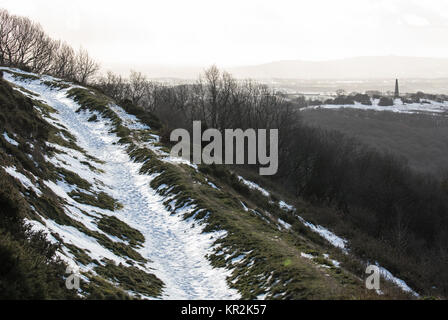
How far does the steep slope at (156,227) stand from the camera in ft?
31.5

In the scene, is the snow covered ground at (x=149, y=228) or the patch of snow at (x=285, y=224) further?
the patch of snow at (x=285, y=224)

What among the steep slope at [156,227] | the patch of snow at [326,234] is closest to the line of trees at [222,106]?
the patch of snow at [326,234]

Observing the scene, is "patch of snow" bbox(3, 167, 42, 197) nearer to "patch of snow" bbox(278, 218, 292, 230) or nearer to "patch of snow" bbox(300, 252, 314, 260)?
"patch of snow" bbox(300, 252, 314, 260)

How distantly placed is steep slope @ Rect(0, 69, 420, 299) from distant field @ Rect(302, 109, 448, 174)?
295ft

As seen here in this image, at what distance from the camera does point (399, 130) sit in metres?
137

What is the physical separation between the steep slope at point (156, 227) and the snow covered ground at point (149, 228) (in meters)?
0.05

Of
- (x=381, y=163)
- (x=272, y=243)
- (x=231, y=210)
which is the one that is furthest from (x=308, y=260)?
(x=381, y=163)

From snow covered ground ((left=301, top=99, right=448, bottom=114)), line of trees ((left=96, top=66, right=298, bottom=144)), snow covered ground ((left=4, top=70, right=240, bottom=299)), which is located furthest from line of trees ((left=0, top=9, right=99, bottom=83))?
snow covered ground ((left=301, top=99, right=448, bottom=114))

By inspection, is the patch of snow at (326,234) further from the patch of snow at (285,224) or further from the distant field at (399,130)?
the distant field at (399,130)

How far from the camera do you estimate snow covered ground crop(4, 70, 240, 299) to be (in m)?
10.6

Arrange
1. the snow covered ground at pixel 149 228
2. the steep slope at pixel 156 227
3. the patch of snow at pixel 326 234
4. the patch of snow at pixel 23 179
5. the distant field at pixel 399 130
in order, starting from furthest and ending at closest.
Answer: the distant field at pixel 399 130 → the patch of snow at pixel 326 234 → the patch of snow at pixel 23 179 → the snow covered ground at pixel 149 228 → the steep slope at pixel 156 227

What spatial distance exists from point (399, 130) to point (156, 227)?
13871 cm

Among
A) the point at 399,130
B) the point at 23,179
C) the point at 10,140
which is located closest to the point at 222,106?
the point at 10,140
